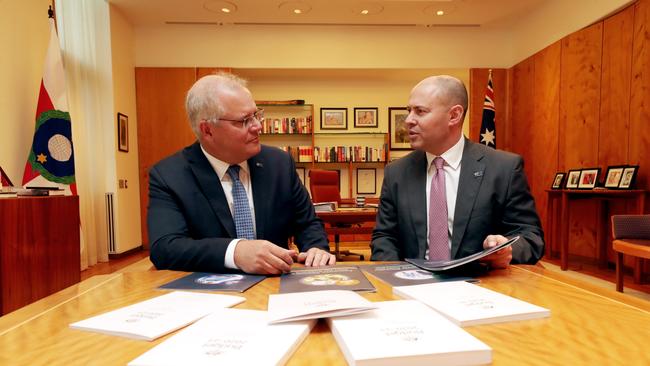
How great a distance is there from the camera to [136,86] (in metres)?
5.40

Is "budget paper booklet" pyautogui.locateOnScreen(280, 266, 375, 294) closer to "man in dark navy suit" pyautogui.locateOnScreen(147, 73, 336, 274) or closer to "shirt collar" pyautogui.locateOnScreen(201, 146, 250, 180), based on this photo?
"man in dark navy suit" pyautogui.locateOnScreen(147, 73, 336, 274)

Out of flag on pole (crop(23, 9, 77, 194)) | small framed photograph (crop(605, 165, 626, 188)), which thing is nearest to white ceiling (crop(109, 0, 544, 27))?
flag on pole (crop(23, 9, 77, 194))

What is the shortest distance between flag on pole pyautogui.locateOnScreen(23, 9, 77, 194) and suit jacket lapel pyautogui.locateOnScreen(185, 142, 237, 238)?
7.88 feet

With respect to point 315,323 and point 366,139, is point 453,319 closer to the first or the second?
point 315,323

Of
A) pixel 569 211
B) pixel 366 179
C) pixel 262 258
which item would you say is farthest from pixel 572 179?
pixel 262 258

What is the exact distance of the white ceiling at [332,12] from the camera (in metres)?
4.88

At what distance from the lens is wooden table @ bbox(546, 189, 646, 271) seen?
3.51 meters

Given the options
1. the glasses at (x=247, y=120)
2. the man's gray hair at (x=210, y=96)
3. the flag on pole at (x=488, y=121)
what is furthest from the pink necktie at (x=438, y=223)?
the flag on pole at (x=488, y=121)

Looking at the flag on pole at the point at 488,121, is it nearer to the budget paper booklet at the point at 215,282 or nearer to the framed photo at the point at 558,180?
the framed photo at the point at 558,180

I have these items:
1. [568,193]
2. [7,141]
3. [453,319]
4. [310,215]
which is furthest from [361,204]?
[453,319]

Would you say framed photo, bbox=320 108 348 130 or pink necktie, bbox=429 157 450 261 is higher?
framed photo, bbox=320 108 348 130

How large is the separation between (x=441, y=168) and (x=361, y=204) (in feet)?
9.02

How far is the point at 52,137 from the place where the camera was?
3.16m

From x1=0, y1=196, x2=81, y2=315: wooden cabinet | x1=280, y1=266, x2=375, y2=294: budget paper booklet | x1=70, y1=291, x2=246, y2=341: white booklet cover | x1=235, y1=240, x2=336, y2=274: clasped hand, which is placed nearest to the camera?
x1=70, y1=291, x2=246, y2=341: white booklet cover
